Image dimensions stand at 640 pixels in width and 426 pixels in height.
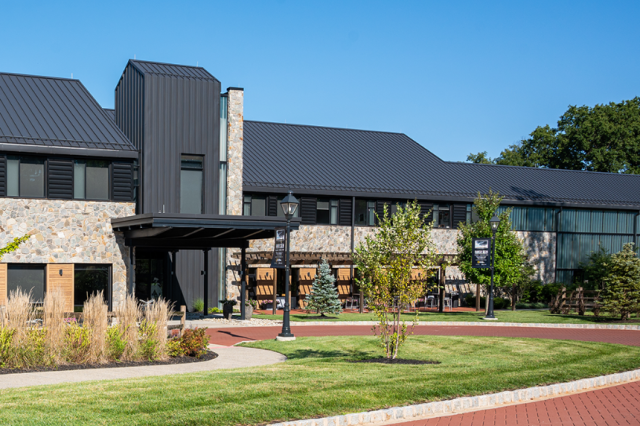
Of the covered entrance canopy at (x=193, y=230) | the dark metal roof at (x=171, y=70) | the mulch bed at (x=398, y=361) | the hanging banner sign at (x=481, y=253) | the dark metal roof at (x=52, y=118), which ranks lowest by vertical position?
the mulch bed at (x=398, y=361)

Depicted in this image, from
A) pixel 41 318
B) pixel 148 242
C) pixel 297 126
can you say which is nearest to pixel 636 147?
pixel 297 126

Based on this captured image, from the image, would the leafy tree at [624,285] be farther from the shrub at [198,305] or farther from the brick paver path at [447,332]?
the shrub at [198,305]

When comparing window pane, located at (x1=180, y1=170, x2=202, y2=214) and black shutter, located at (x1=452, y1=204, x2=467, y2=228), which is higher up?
window pane, located at (x1=180, y1=170, x2=202, y2=214)

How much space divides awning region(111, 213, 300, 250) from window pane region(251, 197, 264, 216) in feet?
19.8

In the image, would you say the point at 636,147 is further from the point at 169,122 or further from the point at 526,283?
the point at 169,122

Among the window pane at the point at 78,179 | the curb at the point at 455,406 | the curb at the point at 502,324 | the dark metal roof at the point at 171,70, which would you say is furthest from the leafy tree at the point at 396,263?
the dark metal roof at the point at 171,70

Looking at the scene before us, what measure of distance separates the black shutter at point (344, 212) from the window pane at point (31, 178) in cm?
1516

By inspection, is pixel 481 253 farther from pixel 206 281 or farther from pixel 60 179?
pixel 60 179

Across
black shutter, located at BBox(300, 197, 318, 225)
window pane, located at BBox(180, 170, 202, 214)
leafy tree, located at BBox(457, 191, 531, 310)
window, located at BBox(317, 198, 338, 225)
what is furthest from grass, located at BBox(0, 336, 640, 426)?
window, located at BBox(317, 198, 338, 225)

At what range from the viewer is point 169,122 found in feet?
89.3

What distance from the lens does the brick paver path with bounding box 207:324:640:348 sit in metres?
20.4

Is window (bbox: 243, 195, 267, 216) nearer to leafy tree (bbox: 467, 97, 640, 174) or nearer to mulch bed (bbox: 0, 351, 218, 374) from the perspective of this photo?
mulch bed (bbox: 0, 351, 218, 374)

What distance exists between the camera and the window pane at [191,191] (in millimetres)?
27797

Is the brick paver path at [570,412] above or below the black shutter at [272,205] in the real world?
below
